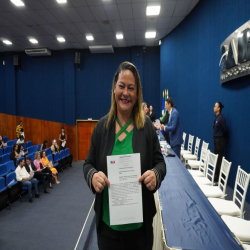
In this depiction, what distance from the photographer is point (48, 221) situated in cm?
375

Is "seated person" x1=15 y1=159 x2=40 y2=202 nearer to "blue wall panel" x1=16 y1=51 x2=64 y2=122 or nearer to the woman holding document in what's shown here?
the woman holding document

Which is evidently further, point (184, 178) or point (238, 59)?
point (238, 59)

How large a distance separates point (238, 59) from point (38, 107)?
8.78 meters

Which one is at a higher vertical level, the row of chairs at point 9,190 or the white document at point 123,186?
the white document at point 123,186

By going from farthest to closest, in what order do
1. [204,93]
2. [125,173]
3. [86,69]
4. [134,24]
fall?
[86,69]
[134,24]
[204,93]
[125,173]

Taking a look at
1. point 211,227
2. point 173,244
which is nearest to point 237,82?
point 211,227

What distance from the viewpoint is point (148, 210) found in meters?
0.98

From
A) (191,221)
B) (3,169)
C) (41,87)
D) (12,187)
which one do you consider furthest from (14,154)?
(191,221)

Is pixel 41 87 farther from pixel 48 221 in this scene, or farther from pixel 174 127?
pixel 174 127

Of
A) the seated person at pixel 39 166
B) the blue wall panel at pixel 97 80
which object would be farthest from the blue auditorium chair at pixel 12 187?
the blue wall panel at pixel 97 80

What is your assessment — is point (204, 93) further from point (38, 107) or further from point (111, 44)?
point (38, 107)

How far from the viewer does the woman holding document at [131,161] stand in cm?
90

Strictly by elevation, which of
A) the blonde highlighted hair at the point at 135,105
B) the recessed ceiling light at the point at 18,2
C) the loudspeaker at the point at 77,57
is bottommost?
the blonde highlighted hair at the point at 135,105

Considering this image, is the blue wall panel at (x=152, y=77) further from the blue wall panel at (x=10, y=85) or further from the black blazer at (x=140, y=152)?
the black blazer at (x=140, y=152)
